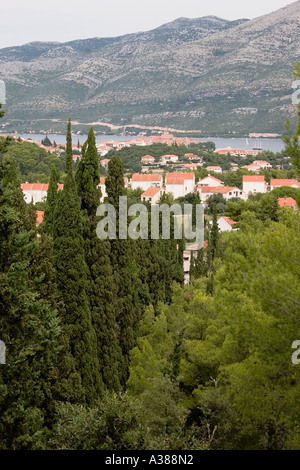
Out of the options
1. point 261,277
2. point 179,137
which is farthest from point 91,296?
point 179,137

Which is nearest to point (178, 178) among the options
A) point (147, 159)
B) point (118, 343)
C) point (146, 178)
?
point (146, 178)

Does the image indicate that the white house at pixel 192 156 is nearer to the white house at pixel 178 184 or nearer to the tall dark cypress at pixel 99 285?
the white house at pixel 178 184

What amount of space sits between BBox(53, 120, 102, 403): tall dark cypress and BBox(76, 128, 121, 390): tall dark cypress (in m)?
1.78

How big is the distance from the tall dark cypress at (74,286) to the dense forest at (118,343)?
0.02 meters

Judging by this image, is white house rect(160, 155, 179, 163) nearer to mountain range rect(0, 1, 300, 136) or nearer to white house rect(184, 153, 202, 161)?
white house rect(184, 153, 202, 161)

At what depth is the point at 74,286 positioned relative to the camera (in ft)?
41.0

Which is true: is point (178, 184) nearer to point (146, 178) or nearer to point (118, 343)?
point (146, 178)

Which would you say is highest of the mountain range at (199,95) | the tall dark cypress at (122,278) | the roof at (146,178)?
the mountain range at (199,95)

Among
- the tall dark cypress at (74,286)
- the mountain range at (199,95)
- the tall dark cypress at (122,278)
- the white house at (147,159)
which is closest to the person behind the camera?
the tall dark cypress at (74,286)

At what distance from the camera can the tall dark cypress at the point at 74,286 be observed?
12.4 m

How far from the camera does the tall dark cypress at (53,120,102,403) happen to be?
12445 mm

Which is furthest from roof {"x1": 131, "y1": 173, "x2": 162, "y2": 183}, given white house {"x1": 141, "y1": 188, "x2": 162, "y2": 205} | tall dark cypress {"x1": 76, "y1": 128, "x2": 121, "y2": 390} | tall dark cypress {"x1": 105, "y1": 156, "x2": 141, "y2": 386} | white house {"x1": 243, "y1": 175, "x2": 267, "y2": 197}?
tall dark cypress {"x1": 76, "y1": 128, "x2": 121, "y2": 390}

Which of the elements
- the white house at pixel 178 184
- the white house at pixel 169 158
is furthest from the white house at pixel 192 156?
the white house at pixel 178 184
